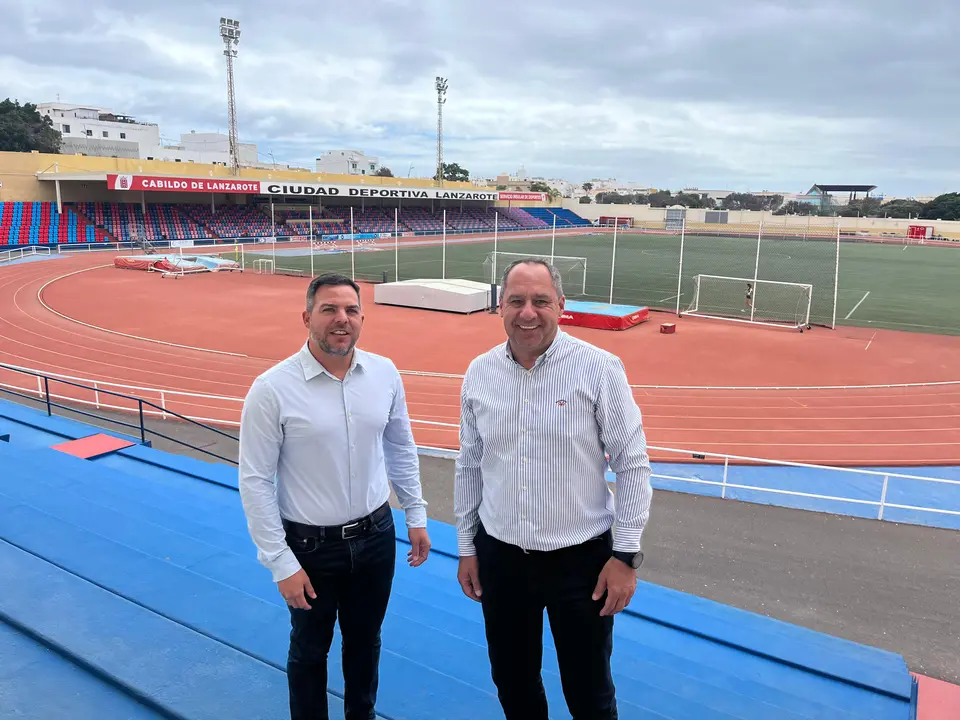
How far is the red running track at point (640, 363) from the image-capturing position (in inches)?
503

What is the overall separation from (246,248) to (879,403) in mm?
44679

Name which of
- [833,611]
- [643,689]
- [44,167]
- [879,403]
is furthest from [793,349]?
[44,167]

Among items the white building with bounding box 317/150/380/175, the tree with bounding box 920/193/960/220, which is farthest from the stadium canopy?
the white building with bounding box 317/150/380/175

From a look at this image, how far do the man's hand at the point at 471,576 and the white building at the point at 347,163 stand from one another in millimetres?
117860

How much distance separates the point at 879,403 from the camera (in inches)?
585

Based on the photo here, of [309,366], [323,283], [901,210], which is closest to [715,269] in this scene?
[323,283]

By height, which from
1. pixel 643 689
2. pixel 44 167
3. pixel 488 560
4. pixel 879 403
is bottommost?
pixel 879 403

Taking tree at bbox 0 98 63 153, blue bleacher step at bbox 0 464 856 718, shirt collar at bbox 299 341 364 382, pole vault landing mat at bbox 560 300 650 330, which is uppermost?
tree at bbox 0 98 63 153

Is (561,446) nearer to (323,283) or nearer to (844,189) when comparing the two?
(323,283)

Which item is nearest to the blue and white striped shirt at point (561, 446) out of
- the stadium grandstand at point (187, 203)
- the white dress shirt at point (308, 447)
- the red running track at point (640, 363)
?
the white dress shirt at point (308, 447)

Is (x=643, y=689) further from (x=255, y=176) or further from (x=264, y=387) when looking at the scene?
(x=255, y=176)

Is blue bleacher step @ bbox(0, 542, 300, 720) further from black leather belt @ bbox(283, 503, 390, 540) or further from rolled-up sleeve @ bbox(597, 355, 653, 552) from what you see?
rolled-up sleeve @ bbox(597, 355, 653, 552)

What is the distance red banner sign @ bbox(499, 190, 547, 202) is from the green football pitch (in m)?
14.3

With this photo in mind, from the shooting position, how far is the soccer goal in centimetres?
2444
